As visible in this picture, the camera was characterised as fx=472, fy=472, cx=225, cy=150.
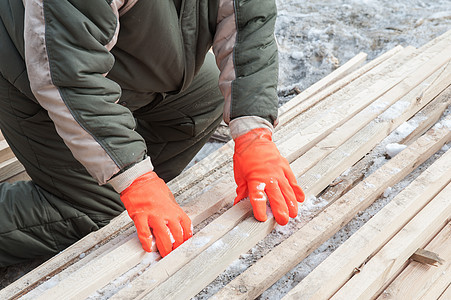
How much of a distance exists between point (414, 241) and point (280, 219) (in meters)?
0.52

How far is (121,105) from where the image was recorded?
2.20m

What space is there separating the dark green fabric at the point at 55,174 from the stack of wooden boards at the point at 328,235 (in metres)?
0.48

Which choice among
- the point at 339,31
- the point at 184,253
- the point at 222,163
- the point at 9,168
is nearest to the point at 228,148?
the point at 222,163

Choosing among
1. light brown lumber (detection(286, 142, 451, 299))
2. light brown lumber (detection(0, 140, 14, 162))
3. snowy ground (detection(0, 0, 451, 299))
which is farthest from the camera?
snowy ground (detection(0, 0, 451, 299))

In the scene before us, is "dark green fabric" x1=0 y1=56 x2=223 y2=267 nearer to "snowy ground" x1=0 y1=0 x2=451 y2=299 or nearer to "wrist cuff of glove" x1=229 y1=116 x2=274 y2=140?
"wrist cuff of glove" x1=229 y1=116 x2=274 y2=140

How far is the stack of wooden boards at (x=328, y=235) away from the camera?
1.69 m

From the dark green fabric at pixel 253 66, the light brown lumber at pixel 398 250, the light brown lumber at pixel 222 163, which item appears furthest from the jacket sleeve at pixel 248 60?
the light brown lumber at pixel 398 250

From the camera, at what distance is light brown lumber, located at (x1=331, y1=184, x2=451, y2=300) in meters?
1.66

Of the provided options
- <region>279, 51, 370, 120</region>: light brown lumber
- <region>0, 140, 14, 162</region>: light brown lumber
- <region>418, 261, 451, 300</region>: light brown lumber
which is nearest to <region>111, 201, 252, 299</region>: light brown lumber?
<region>418, 261, 451, 300</region>: light brown lumber

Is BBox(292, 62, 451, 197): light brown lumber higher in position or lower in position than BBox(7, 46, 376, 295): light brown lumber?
higher

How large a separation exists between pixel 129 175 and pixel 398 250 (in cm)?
111

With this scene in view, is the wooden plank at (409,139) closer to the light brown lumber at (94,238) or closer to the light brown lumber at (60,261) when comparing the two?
the light brown lumber at (94,238)

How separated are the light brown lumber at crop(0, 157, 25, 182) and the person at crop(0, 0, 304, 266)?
0.30 metres

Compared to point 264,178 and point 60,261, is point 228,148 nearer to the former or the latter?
point 264,178
